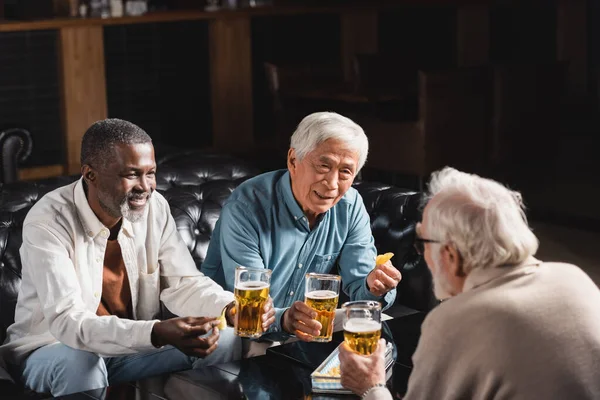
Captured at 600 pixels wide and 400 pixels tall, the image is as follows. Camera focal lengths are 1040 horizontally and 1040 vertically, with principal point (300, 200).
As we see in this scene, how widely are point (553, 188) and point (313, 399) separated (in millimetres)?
5444

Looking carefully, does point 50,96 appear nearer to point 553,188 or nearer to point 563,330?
point 553,188

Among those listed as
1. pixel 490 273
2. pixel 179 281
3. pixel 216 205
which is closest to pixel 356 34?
pixel 216 205

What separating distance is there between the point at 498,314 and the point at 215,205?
2.16 meters

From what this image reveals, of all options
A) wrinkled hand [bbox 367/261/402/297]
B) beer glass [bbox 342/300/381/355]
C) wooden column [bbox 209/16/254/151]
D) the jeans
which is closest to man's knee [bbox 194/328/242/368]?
the jeans

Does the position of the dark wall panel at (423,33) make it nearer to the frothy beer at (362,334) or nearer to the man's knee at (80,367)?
the man's knee at (80,367)

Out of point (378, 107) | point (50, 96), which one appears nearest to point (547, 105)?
point (378, 107)

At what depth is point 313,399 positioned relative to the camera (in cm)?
250

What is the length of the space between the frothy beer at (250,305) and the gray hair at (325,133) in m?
0.72

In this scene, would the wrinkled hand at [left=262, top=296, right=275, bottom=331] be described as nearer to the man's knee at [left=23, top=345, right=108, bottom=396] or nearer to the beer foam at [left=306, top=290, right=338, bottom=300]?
the beer foam at [left=306, top=290, right=338, bottom=300]

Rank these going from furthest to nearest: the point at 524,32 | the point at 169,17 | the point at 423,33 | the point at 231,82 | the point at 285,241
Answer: the point at 524,32 < the point at 423,33 < the point at 231,82 < the point at 169,17 < the point at 285,241

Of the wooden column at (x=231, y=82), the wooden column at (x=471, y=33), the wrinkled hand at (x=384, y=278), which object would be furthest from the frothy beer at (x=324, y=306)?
the wooden column at (x=471, y=33)

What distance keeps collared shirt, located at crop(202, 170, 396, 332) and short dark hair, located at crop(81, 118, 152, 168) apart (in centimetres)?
46

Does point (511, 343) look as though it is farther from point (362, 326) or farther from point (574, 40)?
point (574, 40)

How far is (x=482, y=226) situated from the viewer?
206 cm
